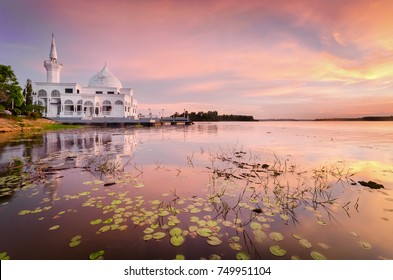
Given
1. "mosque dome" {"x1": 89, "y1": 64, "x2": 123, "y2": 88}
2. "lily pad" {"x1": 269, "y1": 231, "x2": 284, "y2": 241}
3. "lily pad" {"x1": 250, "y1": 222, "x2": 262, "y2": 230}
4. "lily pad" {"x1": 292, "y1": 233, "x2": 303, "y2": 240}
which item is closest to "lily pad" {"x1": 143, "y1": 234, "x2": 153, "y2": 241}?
"lily pad" {"x1": 250, "y1": 222, "x2": 262, "y2": 230}

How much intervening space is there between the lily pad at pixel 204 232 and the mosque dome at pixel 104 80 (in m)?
70.5

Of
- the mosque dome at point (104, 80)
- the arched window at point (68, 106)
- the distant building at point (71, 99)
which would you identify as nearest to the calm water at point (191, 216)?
the distant building at point (71, 99)

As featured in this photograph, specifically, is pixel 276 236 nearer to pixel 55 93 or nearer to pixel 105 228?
pixel 105 228

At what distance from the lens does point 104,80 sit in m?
66.2

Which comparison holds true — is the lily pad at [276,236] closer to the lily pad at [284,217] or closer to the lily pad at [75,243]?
the lily pad at [284,217]

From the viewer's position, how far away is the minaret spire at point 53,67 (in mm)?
56125

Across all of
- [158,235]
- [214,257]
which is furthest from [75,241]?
[214,257]

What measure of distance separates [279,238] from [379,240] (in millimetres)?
1744

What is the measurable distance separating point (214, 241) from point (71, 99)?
62.4 metres

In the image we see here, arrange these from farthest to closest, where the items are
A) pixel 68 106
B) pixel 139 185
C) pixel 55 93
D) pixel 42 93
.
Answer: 1. pixel 68 106
2. pixel 55 93
3. pixel 42 93
4. pixel 139 185

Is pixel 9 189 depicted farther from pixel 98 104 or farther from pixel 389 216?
pixel 98 104

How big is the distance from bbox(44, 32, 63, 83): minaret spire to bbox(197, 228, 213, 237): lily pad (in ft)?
227
